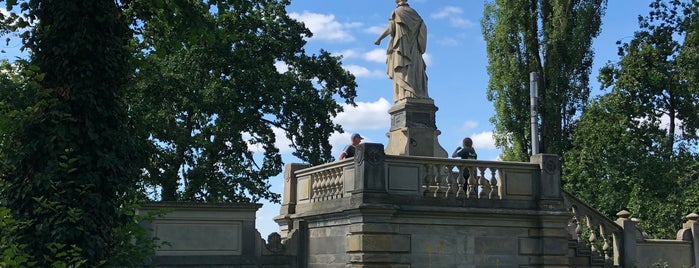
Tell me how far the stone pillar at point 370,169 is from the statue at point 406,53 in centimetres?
321

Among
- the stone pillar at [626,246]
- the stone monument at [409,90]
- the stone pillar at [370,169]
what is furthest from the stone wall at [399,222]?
the stone pillar at [626,246]

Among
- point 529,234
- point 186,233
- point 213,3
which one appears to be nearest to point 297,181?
point 186,233

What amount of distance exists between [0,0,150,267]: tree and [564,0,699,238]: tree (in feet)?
78.8

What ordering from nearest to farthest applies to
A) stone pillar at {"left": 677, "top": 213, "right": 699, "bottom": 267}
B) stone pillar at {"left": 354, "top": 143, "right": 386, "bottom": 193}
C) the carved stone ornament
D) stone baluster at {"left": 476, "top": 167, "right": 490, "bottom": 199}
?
stone pillar at {"left": 354, "top": 143, "right": 386, "bottom": 193}
stone baluster at {"left": 476, "top": 167, "right": 490, "bottom": 199}
the carved stone ornament
stone pillar at {"left": 677, "top": 213, "right": 699, "bottom": 267}

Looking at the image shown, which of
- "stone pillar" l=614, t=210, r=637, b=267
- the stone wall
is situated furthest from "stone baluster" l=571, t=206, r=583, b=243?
"stone pillar" l=614, t=210, r=637, b=267

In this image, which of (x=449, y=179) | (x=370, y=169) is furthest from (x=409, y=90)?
(x=370, y=169)

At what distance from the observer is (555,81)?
36.3 m

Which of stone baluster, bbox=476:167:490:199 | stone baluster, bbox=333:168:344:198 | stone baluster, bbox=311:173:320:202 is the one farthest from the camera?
stone baluster, bbox=311:173:320:202

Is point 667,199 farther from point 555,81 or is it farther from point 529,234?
point 529,234

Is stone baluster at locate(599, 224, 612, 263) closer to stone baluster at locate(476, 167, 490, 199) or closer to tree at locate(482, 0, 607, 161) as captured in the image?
stone baluster at locate(476, 167, 490, 199)

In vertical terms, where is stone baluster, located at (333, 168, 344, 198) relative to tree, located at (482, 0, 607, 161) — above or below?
below

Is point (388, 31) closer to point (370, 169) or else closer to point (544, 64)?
point (370, 169)

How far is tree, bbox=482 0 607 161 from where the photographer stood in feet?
119

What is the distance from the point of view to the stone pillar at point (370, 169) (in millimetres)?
17156
